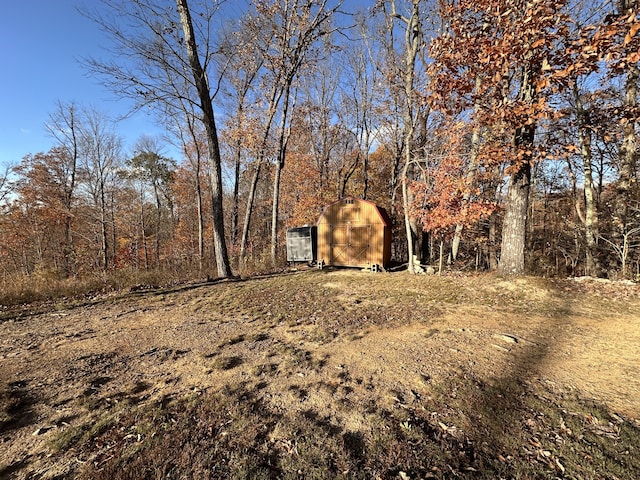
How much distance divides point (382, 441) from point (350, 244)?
9.27m

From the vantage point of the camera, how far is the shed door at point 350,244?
36.3 feet

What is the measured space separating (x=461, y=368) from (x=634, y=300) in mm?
5174

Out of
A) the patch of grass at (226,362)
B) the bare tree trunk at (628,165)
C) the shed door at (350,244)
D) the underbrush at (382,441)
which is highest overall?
the bare tree trunk at (628,165)

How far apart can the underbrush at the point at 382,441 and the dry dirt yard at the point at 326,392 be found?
0.04 feet

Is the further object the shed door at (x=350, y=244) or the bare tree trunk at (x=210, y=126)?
the shed door at (x=350, y=244)

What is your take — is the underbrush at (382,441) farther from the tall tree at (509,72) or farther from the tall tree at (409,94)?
the tall tree at (409,94)

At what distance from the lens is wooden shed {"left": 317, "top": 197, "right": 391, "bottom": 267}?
428 inches

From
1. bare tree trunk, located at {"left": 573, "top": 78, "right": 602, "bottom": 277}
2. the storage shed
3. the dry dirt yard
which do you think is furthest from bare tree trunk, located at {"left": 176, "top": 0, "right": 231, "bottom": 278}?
bare tree trunk, located at {"left": 573, "top": 78, "right": 602, "bottom": 277}

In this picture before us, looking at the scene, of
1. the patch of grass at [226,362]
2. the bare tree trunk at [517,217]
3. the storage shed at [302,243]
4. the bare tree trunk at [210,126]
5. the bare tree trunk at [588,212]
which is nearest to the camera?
the patch of grass at [226,362]

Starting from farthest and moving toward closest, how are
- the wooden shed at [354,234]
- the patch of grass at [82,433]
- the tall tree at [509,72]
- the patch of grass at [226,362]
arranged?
1. the wooden shed at [354,234]
2. the tall tree at [509,72]
3. the patch of grass at [226,362]
4. the patch of grass at [82,433]

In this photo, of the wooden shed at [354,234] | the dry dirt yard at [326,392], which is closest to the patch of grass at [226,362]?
the dry dirt yard at [326,392]

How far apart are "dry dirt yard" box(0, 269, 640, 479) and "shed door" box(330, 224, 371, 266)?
5436 millimetres

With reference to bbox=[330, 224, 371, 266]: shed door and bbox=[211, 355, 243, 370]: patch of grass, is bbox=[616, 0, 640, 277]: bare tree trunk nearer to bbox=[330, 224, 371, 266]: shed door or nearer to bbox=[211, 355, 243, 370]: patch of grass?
bbox=[330, 224, 371, 266]: shed door

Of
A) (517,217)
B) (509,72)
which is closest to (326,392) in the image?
(517,217)
